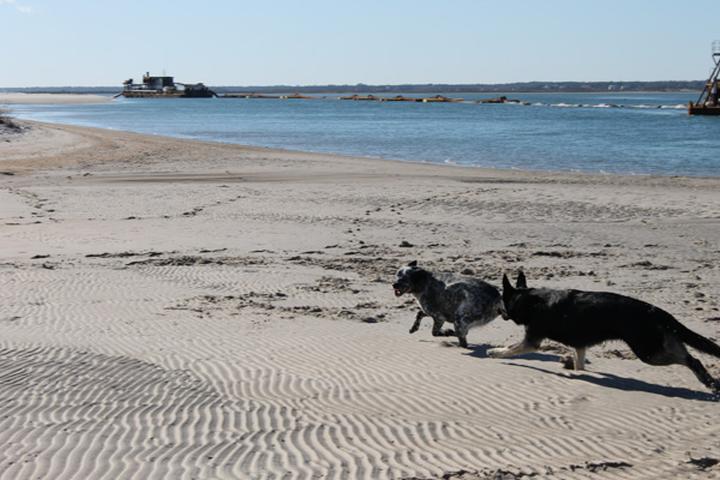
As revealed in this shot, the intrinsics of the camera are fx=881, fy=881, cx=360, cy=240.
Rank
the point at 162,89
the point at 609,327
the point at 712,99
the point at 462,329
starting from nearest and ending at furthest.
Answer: the point at 609,327 < the point at 462,329 < the point at 712,99 < the point at 162,89

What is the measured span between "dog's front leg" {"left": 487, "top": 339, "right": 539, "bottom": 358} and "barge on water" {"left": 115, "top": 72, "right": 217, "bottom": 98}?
152 metres

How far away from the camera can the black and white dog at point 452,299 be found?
29.4 feet

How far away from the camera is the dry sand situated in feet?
19.1

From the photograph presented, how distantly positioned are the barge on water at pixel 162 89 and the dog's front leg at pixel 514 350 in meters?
152

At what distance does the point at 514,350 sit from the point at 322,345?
190cm

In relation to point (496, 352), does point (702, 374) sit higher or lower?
higher

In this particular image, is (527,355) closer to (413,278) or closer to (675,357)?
(413,278)

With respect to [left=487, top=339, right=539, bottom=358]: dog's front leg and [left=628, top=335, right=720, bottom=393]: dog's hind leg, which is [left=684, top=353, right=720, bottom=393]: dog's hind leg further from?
[left=487, top=339, right=539, bottom=358]: dog's front leg

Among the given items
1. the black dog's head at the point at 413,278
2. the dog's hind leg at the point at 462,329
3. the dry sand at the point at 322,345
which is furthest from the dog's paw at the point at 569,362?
the black dog's head at the point at 413,278

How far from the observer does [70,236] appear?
49.2 feet

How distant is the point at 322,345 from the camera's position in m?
8.81

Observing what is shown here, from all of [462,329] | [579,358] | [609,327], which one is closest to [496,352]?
[462,329]

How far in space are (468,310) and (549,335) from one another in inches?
42.6

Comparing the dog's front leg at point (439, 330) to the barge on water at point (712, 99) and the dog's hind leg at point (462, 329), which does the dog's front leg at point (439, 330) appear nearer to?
the dog's hind leg at point (462, 329)
